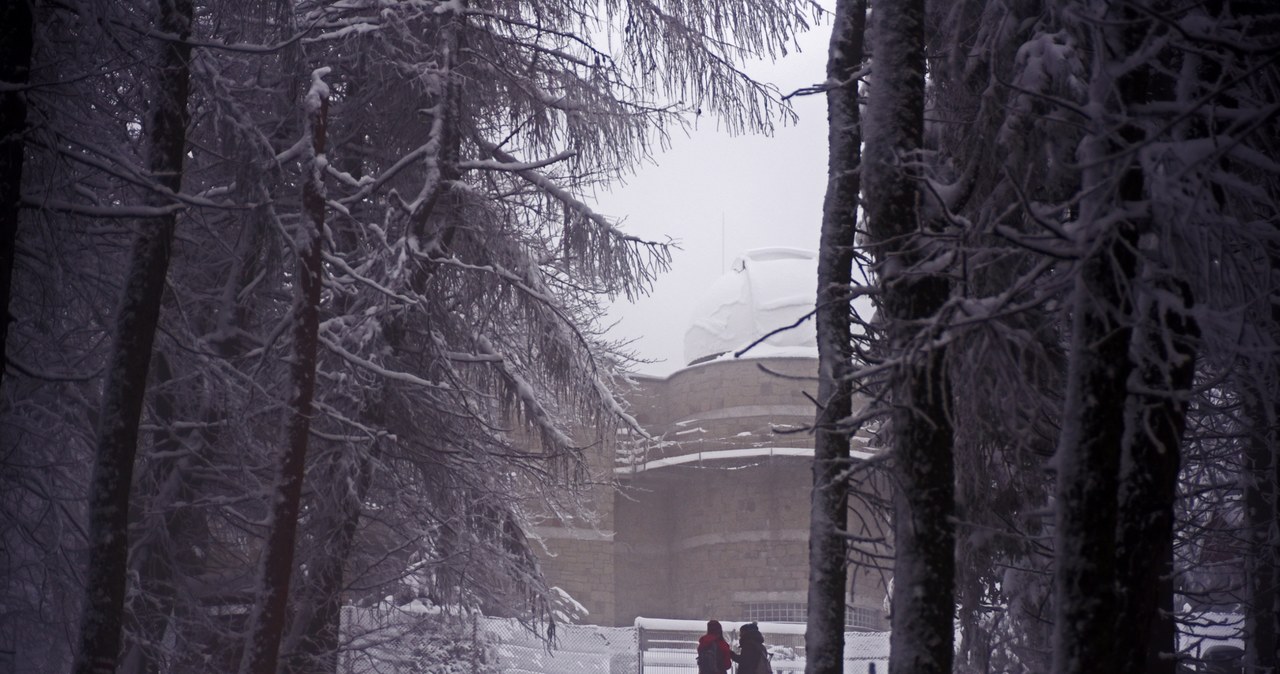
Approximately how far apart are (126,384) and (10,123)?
1.47m

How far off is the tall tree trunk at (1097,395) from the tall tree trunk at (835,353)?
6.05 ft

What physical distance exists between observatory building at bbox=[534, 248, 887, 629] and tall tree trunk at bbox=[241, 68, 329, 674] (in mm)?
27553

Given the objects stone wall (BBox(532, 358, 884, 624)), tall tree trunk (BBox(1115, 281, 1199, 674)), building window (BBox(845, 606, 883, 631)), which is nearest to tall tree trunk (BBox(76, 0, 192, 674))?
tall tree trunk (BBox(1115, 281, 1199, 674))

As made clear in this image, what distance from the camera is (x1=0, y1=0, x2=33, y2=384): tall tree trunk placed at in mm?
5863

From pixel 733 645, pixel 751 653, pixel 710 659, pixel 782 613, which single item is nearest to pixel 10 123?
pixel 710 659

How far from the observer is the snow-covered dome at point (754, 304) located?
41.1 metres

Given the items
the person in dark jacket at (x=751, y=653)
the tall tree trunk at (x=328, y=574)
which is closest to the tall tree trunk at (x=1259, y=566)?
the person in dark jacket at (x=751, y=653)

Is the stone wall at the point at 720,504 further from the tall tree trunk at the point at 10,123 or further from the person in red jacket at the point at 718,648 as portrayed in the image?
the tall tree trunk at the point at 10,123

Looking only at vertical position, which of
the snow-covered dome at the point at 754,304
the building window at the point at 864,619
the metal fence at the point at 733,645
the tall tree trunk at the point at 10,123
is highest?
the snow-covered dome at the point at 754,304

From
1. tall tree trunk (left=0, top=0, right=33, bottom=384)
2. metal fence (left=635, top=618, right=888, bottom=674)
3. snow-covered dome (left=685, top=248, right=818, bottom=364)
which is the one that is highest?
snow-covered dome (left=685, top=248, right=818, bottom=364)

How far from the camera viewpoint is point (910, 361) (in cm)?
530

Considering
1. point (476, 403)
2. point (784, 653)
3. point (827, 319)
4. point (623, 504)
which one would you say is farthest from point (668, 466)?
point (827, 319)

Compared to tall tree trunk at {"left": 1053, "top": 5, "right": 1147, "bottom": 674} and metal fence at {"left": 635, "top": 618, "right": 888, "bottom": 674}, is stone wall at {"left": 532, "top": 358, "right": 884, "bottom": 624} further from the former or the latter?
tall tree trunk at {"left": 1053, "top": 5, "right": 1147, "bottom": 674}

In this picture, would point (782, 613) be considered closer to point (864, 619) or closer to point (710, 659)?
point (864, 619)
